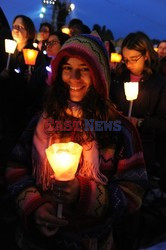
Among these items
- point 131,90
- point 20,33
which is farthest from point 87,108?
point 20,33

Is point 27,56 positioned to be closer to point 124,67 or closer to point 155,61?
point 124,67

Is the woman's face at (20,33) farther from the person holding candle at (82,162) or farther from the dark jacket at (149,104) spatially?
the person holding candle at (82,162)

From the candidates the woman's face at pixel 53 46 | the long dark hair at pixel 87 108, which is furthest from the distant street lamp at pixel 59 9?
the long dark hair at pixel 87 108

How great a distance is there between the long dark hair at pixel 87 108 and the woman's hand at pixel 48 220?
0.41m

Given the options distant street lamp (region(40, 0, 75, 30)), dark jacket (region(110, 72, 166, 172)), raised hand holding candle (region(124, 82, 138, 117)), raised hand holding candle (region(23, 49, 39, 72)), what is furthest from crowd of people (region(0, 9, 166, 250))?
distant street lamp (region(40, 0, 75, 30))

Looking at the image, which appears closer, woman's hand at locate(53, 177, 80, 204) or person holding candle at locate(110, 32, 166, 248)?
woman's hand at locate(53, 177, 80, 204)

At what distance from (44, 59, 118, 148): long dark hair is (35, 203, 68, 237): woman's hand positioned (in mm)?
408

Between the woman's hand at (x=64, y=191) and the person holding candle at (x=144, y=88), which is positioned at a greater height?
the person holding candle at (x=144, y=88)

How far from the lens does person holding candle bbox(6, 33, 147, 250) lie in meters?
1.90

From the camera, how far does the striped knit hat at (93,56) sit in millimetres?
2010

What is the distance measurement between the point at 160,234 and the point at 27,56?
2.70 meters

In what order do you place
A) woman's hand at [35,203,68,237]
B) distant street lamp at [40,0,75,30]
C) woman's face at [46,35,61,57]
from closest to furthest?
woman's hand at [35,203,68,237] < woman's face at [46,35,61,57] < distant street lamp at [40,0,75,30]

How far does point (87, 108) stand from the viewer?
209cm

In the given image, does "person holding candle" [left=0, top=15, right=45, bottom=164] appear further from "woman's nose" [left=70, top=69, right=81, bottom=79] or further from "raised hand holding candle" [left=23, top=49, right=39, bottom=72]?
"woman's nose" [left=70, top=69, right=81, bottom=79]
